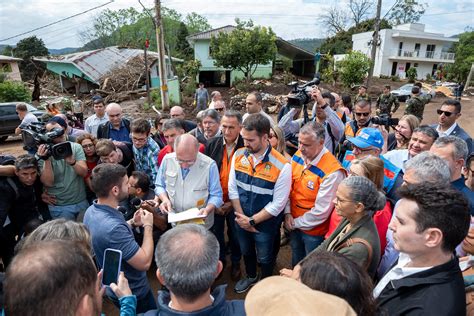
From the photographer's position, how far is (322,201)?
2811 millimetres

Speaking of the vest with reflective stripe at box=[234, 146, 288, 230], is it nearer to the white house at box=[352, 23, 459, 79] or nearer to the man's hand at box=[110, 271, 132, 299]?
the man's hand at box=[110, 271, 132, 299]

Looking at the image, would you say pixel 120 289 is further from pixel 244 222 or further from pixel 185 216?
pixel 244 222

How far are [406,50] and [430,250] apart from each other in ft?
150

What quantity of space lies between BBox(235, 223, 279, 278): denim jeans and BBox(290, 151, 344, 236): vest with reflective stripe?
15.1 inches

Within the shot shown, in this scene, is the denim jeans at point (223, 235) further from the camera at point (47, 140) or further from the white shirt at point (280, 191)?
the camera at point (47, 140)

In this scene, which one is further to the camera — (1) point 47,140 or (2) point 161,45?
(2) point 161,45

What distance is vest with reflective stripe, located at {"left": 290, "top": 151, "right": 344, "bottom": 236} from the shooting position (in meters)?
2.85

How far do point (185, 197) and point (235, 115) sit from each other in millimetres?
1081

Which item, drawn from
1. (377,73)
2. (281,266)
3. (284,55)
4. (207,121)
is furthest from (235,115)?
(377,73)

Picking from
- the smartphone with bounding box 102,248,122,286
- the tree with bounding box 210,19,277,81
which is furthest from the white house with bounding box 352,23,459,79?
the smartphone with bounding box 102,248,122,286

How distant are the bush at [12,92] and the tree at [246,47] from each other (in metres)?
13.5

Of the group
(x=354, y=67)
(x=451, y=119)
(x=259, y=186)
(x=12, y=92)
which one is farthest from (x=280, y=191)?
(x=354, y=67)

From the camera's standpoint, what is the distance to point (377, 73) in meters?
39.5

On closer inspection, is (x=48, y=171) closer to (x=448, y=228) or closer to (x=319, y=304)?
(x=319, y=304)
